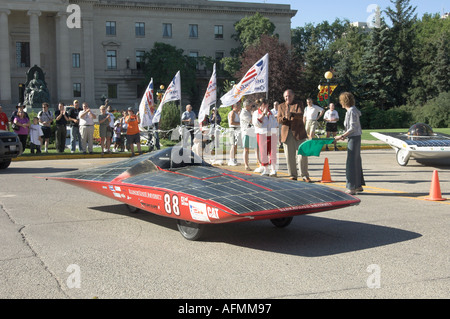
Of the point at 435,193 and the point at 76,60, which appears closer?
the point at 435,193

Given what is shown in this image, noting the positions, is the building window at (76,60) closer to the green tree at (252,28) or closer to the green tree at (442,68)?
the green tree at (252,28)

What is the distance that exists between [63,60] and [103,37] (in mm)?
8808

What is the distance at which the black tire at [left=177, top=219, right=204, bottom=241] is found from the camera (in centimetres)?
700

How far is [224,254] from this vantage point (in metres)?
6.40

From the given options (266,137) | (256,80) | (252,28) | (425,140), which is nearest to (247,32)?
(252,28)

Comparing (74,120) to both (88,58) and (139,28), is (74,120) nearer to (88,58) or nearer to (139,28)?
(88,58)

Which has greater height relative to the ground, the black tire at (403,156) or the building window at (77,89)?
the building window at (77,89)

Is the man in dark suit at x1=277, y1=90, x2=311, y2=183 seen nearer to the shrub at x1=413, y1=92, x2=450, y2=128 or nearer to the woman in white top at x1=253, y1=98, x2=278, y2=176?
the woman in white top at x1=253, y1=98, x2=278, y2=176

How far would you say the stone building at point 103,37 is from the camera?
7094 centimetres

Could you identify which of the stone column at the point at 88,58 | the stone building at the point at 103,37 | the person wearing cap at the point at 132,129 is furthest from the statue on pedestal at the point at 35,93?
the stone column at the point at 88,58

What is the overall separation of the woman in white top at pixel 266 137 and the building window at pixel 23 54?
222ft

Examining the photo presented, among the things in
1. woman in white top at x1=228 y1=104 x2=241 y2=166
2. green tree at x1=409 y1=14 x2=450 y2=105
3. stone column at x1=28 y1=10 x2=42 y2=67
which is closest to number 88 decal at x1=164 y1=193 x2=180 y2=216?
woman in white top at x1=228 y1=104 x2=241 y2=166
